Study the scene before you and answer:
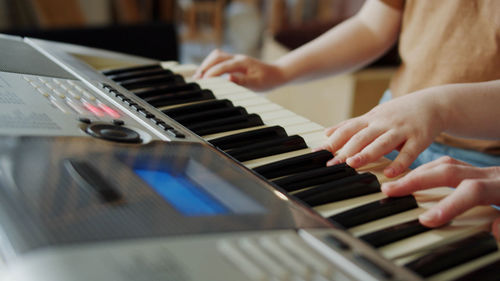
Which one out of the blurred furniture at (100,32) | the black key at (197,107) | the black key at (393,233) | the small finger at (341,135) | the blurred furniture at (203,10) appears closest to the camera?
the black key at (393,233)

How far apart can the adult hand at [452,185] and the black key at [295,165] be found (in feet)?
0.36

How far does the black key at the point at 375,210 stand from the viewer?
0.53 m

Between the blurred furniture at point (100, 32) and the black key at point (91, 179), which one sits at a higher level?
the blurred furniture at point (100, 32)

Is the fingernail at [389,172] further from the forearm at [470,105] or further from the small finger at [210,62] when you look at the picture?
the small finger at [210,62]

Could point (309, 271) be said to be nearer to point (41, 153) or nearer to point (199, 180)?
point (199, 180)

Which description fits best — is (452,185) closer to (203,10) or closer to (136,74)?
(136,74)

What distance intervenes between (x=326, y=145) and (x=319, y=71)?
21.7 inches

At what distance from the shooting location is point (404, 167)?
66cm

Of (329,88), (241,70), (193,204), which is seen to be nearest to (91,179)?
(193,204)

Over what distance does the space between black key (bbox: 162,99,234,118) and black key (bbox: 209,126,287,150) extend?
0.45 ft

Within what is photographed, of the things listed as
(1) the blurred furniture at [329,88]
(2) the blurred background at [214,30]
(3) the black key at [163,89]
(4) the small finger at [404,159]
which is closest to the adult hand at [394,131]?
(4) the small finger at [404,159]

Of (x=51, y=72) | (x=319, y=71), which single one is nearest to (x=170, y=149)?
(x=51, y=72)

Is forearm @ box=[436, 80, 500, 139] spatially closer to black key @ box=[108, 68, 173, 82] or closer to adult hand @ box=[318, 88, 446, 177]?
adult hand @ box=[318, 88, 446, 177]

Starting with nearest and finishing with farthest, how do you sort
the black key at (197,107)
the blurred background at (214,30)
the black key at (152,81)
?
the black key at (197,107)
the black key at (152,81)
the blurred background at (214,30)
